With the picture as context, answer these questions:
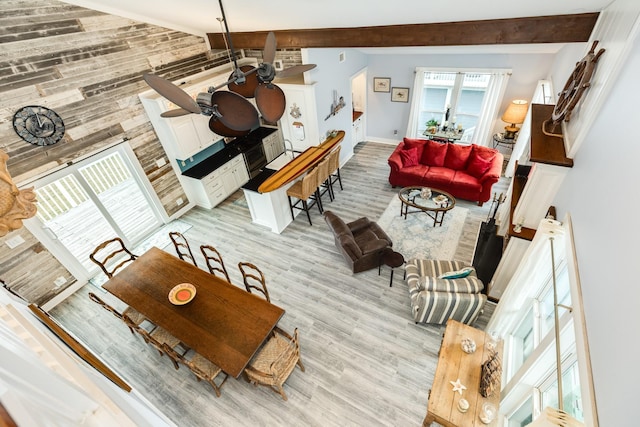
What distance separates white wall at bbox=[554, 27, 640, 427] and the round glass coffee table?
2.81m

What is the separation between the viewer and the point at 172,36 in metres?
5.05

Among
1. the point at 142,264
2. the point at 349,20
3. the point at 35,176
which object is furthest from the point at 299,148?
the point at 35,176

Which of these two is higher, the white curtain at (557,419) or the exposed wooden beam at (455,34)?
the exposed wooden beam at (455,34)

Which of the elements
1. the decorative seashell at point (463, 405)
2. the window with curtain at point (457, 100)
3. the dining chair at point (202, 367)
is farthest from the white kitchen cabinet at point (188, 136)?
the decorative seashell at point (463, 405)

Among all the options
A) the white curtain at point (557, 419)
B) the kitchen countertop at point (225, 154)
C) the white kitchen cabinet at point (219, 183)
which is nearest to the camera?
the white curtain at point (557, 419)

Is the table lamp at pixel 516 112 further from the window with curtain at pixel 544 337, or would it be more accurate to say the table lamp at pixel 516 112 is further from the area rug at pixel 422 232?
the window with curtain at pixel 544 337

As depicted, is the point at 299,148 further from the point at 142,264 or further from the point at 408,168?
the point at 142,264

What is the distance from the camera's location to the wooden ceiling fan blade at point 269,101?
6.61 ft

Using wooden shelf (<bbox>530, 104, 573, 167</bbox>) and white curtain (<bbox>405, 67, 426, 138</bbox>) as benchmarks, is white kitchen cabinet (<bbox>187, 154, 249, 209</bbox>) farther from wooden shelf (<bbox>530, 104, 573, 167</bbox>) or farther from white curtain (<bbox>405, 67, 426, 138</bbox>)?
wooden shelf (<bbox>530, 104, 573, 167</bbox>)

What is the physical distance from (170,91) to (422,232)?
178 inches

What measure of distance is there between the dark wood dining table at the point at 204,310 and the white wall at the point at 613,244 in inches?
95.0

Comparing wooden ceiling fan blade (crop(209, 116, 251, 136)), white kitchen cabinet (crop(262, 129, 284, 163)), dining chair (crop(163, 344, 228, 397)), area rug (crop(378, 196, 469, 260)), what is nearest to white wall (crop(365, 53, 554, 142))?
white kitchen cabinet (crop(262, 129, 284, 163))

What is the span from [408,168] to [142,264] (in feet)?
16.8

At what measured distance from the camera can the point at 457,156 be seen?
19.6 feet
